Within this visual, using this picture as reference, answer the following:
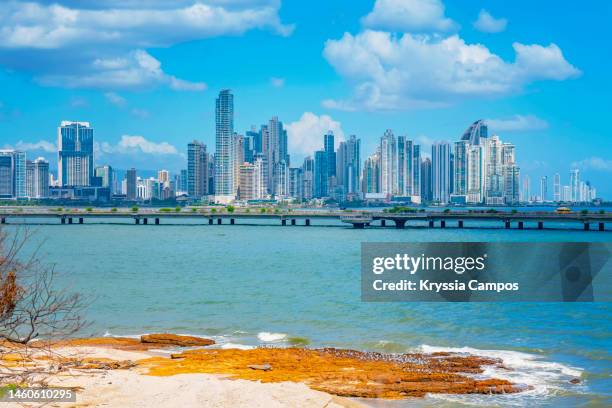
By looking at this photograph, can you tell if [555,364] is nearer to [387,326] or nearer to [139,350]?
[387,326]

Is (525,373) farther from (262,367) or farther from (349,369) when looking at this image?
(262,367)

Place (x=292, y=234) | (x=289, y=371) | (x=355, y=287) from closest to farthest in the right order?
(x=289, y=371) < (x=355, y=287) < (x=292, y=234)

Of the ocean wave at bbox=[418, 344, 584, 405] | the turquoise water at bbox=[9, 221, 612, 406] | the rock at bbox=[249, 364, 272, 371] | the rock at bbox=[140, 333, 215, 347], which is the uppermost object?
→ the rock at bbox=[249, 364, 272, 371]

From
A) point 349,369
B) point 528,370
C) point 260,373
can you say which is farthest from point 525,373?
point 260,373

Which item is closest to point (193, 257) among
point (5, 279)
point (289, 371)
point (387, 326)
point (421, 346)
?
point (387, 326)

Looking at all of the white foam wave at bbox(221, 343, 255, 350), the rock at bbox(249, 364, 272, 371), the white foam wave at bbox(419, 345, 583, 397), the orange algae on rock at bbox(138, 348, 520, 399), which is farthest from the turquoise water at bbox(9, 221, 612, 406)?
the rock at bbox(249, 364, 272, 371)

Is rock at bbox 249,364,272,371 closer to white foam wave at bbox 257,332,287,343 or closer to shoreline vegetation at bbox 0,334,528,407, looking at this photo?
shoreline vegetation at bbox 0,334,528,407
